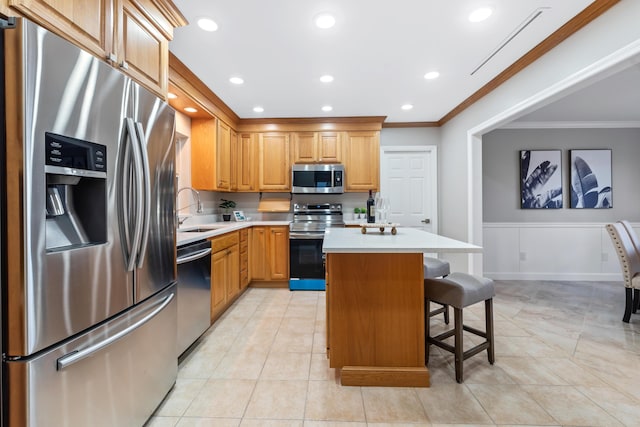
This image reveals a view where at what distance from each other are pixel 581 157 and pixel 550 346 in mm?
3441

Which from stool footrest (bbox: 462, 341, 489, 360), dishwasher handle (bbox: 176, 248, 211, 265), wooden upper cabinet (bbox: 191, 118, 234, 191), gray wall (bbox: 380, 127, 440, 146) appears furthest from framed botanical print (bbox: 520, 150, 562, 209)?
dishwasher handle (bbox: 176, 248, 211, 265)

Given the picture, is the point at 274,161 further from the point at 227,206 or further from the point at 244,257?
the point at 244,257

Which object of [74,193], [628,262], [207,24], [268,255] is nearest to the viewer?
[74,193]

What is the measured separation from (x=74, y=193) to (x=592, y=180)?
5923 mm

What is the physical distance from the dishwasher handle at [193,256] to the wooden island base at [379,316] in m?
1.02

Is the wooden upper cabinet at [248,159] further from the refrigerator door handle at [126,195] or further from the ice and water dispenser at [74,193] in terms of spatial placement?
the ice and water dispenser at [74,193]

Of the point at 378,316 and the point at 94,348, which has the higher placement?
the point at 94,348

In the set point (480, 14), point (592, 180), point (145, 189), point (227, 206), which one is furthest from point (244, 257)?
point (592, 180)

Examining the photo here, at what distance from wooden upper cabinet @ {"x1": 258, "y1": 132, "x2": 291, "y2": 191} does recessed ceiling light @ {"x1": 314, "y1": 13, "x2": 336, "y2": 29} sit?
7.52ft

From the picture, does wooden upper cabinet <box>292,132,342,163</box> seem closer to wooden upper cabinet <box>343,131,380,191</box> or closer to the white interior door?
wooden upper cabinet <box>343,131,380,191</box>

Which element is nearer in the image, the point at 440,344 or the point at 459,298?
the point at 459,298

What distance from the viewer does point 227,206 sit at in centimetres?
437

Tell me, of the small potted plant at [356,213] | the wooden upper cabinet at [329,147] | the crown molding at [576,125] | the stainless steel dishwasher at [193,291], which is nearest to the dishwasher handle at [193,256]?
the stainless steel dishwasher at [193,291]

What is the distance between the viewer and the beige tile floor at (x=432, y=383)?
1.50 m
